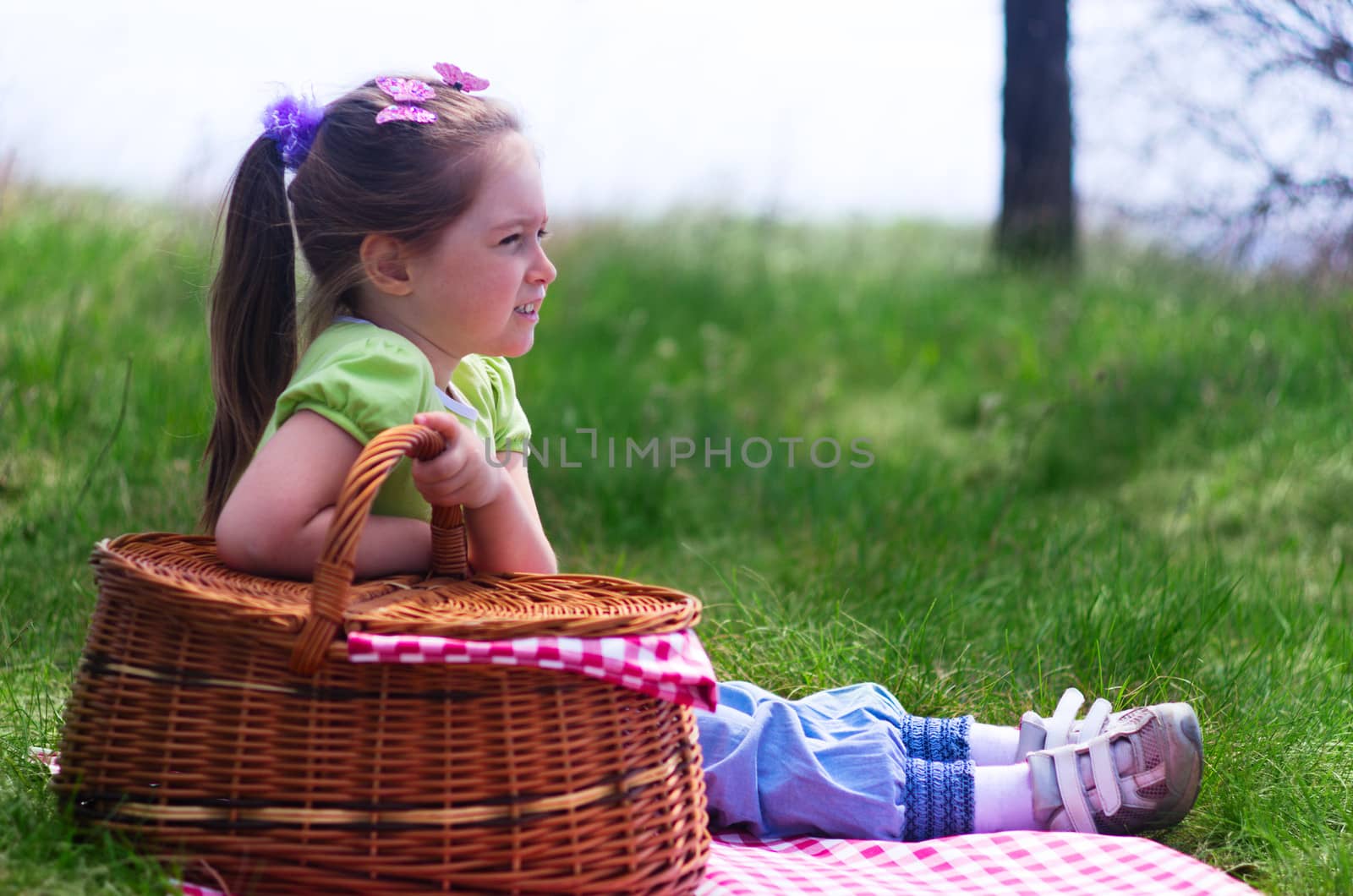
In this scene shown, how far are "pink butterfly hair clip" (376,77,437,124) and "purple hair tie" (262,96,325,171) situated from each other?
0.13 meters

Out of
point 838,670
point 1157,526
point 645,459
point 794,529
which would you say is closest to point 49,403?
point 645,459

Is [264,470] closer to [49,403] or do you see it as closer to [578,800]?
[578,800]

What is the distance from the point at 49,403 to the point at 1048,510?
3.05 meters

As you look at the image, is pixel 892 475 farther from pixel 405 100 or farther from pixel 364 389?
pixel 364 389

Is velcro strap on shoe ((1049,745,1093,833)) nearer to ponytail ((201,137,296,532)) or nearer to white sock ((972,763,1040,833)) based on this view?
white sock ((972,763,1040,833))

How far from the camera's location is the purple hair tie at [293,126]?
2.27 m

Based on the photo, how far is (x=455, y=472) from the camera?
182 centimetres

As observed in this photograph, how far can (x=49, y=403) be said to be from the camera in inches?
153

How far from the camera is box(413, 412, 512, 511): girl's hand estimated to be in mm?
1793

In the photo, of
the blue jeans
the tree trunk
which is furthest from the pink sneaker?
the tree trunk

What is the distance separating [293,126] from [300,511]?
2.57 ft

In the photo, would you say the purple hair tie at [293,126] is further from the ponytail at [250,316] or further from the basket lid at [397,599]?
the basket lid at [397,599]

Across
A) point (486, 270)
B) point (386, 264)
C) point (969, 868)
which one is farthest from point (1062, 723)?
point (386, 264)

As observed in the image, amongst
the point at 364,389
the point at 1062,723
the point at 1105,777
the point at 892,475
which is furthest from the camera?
the point at 892,475
